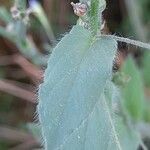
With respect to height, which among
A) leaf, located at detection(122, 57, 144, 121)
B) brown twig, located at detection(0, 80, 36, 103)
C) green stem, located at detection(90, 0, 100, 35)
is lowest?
leaf, located at detection(122, 57, 144, 121)

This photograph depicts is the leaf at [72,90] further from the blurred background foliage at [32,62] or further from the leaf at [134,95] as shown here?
the blurred background foliage at [32,62]

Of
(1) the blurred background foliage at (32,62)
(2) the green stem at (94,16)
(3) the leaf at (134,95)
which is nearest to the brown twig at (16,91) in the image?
(1) the blurred background foliage at (32,62)

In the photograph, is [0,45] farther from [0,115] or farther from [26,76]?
[0,115]

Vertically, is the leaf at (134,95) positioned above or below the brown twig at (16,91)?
below

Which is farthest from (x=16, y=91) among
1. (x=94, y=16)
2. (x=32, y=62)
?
(x=94, y=16)

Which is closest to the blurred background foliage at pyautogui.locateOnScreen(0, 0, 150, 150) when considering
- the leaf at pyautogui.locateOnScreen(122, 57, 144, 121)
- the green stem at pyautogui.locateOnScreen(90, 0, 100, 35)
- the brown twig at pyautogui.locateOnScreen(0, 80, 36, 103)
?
the brown twig at pyautogui.locateOnScreen(0, 80, 36, 103)

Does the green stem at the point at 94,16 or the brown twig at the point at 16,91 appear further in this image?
the brown twig at the point at 16,91

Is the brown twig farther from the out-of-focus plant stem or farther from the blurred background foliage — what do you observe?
the out-of-focus plant stem
